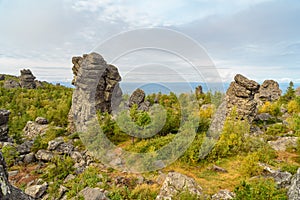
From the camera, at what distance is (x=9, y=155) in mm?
17000

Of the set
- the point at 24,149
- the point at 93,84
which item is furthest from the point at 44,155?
the point at 93,84

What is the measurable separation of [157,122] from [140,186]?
8374mm

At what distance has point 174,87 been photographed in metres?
13.6

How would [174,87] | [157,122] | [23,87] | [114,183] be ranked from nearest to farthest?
1. [114,183]
2. [174,87]
3. [157,122]
4. [23,87]

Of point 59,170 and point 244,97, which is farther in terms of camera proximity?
point 244,97

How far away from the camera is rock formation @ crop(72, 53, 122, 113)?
24.1 meters

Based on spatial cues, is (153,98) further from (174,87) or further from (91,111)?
(174,87)

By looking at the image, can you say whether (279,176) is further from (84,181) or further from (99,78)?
(99,78)

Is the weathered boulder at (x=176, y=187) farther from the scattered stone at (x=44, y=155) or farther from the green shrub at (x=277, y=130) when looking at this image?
the green shrub at (x=277, y=130)

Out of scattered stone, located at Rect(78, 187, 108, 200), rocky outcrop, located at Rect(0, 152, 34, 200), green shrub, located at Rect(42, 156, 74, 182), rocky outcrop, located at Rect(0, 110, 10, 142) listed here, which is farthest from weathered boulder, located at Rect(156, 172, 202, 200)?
rocky outcrop, located at Rect(0, 110, 10, 142)

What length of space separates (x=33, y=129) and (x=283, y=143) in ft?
A: 88.9

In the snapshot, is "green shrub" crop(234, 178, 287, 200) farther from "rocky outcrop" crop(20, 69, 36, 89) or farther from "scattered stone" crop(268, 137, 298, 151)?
"rocky outcrop" crop(20, 69, 36, 89)

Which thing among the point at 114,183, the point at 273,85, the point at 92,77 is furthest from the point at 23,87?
the point at 273,85

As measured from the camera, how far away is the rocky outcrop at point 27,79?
189ft
